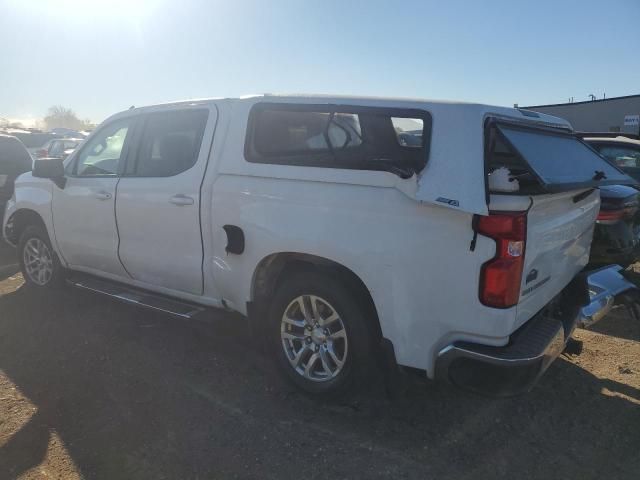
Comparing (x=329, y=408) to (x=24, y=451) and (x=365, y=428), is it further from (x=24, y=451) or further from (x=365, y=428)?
(x=24, y=451)

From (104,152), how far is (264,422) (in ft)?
9.96

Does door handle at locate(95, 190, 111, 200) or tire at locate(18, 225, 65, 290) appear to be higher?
door handle at locate(95, 190, 111, 200)

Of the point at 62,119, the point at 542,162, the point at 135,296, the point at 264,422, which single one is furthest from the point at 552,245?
→ the point at 62,119

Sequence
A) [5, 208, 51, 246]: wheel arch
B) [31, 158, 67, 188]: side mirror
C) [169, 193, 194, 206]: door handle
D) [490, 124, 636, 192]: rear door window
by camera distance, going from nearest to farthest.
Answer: [490, 124, 636, 192]: rear door window → [169, 193, 194, 206]: door handle → [31, 158, 67, 188]: side mirror → [5, 208, 51, 246]: wheel arch

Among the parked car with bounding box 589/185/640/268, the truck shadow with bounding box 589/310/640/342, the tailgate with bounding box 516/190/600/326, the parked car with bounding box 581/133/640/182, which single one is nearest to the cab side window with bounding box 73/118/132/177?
the tailgate with bounding box 516/190/600/326

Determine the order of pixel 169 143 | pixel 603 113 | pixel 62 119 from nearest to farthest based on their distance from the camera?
pixel 169 143 < pixel 603 113 < pixel 62 119

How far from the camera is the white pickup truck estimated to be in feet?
8.81

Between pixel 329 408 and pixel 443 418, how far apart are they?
74cm

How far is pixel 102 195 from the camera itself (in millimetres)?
4648

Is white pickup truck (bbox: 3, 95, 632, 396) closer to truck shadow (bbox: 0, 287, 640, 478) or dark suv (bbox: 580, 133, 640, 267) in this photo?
truck shadow (bbox: 0, 287, 640, 478)

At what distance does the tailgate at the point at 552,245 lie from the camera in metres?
2.75

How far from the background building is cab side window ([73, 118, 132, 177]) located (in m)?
26.4

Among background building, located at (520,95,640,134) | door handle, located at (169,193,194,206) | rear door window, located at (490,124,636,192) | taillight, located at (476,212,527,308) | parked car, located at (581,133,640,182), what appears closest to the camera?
taillight, located at (476,212,527,308)

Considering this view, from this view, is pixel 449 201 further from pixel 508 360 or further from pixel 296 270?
pixel 296 270
